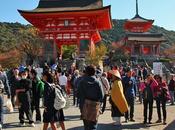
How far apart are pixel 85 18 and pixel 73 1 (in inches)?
201

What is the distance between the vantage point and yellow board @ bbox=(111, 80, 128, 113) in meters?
12.7

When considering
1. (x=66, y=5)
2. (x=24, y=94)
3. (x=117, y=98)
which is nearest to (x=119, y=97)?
(x=117, y=98)

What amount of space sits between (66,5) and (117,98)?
124 ft

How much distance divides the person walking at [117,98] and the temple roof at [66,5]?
33516 mm

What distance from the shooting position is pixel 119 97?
12.8m

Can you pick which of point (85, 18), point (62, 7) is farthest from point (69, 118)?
point (62, 7)

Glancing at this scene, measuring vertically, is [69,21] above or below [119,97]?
above

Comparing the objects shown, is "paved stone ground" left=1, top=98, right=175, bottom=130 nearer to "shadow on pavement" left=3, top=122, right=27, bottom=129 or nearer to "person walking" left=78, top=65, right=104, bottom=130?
"shadow on pavement" left=3, top=122, right=27, bottom=129

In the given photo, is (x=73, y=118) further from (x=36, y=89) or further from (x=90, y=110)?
(x=90, y=110)

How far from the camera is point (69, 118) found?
15.1 meters

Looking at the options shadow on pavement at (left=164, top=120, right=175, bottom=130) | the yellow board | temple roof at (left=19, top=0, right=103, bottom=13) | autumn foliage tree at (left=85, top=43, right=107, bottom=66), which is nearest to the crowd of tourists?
the yellow board

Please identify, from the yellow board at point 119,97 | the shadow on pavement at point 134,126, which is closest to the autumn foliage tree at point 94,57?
the shadow on pavement at point 134,126

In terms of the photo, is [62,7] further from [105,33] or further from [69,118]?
[105,33]

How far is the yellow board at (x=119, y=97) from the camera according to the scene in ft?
41.8
